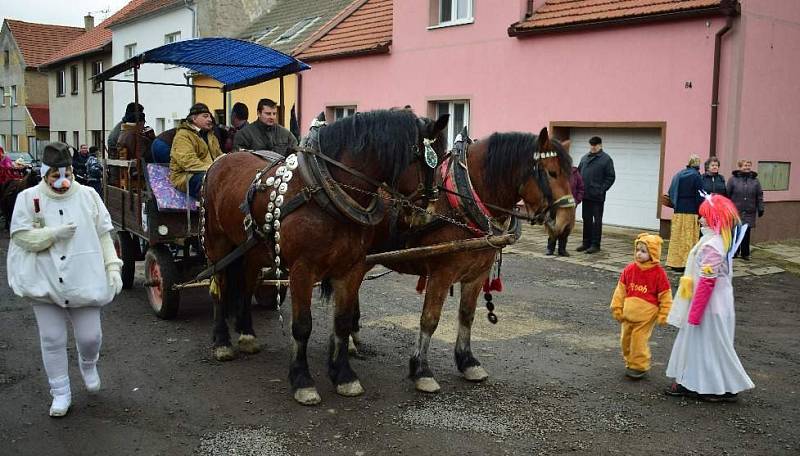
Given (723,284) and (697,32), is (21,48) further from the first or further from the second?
(723,284)

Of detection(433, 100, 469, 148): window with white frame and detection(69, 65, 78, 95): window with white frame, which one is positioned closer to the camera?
detection(433, 100, 469, 148): window with white frame

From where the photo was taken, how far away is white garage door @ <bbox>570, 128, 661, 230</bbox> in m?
12.4

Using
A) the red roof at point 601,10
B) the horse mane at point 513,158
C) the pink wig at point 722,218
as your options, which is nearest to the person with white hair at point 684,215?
the red roof at point 601,10

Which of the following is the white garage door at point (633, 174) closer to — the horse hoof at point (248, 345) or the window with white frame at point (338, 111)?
the window with white frame at point (338, 111)

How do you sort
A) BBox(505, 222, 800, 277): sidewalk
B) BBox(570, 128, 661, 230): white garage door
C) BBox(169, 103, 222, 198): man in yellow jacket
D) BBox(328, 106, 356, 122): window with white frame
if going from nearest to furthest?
1. BBox(169, 103, 222, 198): man in yellow jacket
2. BBox(505, 222, 800, 277): sidewalk
3. BBox(570, 128, 661, 230): white garage door
4. BBox(328, 106, 356, 122): window with white frame

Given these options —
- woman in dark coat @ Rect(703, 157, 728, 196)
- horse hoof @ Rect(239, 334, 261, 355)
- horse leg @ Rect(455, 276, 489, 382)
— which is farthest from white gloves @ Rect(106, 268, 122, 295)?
woman in dark coat @ Rect(703, 157, 728, 196)

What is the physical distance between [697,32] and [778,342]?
6.58 metres

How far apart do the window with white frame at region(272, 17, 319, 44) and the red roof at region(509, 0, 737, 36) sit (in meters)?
8.67

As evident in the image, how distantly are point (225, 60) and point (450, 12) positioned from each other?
31.1 feet

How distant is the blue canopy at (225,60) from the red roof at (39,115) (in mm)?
32988

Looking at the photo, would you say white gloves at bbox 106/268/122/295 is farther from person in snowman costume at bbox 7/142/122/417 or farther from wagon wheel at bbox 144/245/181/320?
wagon wheel at bbox 144/245/181/320

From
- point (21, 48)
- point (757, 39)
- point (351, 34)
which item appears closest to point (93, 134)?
point (21, 48)

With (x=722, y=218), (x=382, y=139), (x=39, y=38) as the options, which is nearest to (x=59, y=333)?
(x=382, y=139)

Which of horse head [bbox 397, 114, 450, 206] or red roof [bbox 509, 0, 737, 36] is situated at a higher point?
red roof [bbox 509, 0, 737, 36]
